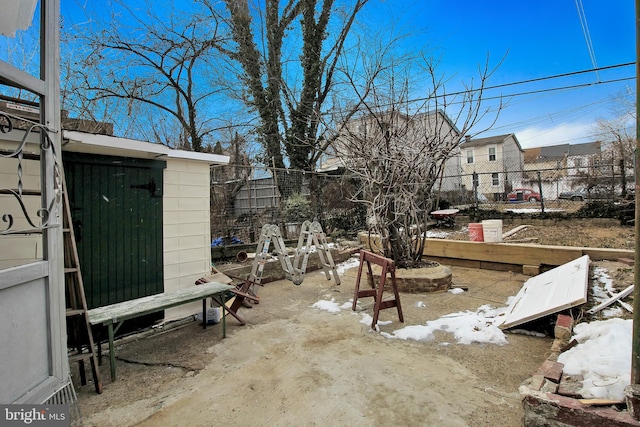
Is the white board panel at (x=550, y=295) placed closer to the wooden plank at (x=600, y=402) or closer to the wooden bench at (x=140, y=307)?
the wooden plank at (x=600, y=402)

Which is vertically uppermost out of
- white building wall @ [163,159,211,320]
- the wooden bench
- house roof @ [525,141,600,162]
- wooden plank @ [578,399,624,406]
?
house roof @ [525,141,600,162]

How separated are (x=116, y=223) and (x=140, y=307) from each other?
119 cm

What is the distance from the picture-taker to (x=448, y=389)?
229 centimetres

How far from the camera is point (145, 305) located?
295 centimetres

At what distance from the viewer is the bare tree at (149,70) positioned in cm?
766

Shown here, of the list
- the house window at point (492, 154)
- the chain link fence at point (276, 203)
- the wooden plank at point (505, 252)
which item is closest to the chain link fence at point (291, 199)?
the chain link fence at point (276, 203)

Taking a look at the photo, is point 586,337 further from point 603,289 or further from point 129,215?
point 129,215

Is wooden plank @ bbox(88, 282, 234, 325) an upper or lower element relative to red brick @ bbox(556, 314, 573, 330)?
upper

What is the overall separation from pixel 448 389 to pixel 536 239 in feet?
18.7

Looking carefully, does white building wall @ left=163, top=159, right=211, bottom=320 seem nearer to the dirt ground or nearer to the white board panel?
the dirt ground

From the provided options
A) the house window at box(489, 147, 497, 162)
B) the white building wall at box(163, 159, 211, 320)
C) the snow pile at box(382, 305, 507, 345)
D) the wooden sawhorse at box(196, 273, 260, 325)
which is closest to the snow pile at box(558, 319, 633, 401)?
the snow pile at box(382, 305, 507, 345)

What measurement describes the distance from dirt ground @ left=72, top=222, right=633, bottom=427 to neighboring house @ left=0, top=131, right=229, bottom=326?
2.24ft

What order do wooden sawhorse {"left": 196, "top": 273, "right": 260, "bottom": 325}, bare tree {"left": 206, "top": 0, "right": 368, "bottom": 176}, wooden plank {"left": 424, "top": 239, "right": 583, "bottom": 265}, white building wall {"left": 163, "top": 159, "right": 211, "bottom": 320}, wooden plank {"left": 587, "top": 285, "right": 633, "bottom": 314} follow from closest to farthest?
wooden plank {"left": 587, "top": 285, "right": 633, "bottom": 314}
wooden sawhorse {"left": 196, "top": 273, "right": 260, "bottom": 325}
white building wall {"left": 163, "top": 159, "right": 211, "bottom": 320}
wooden plank {"left": 424, "top": 239, "right": 583, "bottom": 265}
bare tree {"left": 206, "top": 0, "right": 368, "bottom": 176}

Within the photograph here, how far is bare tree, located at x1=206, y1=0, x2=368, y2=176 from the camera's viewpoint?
32.4 feet
